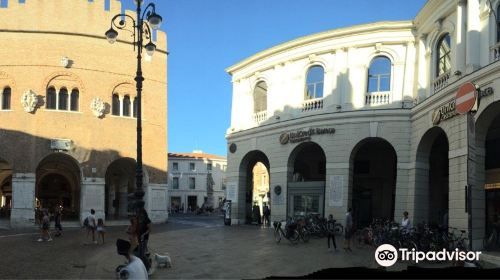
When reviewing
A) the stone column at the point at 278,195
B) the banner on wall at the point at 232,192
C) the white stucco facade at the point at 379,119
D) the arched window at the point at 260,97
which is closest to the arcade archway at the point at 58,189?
the banner on wall at the point at 232,192

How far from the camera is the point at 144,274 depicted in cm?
611

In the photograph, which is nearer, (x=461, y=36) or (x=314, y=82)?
(x=461, y=36)

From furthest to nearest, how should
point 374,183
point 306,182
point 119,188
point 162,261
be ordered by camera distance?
point 119,188, point 374,183, point 306,182, point 162,261

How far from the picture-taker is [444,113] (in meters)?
19.2

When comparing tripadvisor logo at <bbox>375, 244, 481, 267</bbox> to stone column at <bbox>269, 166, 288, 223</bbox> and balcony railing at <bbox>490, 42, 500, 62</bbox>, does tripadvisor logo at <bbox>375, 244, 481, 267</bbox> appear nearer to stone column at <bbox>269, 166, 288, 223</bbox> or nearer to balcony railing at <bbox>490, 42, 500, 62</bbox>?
balcony railing at <bbox>490, 42, 500, 62</bbox>

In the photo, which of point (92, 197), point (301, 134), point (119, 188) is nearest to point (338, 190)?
point (301, 134)

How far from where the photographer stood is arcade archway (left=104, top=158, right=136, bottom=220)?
41000 millimetres

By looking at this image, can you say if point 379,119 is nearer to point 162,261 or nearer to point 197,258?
point 197,258

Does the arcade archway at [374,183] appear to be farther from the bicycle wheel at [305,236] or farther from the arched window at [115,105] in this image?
the arched window at [115,105]

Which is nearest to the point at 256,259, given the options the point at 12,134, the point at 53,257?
the point at 53,257

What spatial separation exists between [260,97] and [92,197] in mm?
13369

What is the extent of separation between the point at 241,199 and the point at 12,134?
15.4 m

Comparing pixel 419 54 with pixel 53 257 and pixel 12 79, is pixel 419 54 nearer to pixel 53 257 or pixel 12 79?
pixel 53 257

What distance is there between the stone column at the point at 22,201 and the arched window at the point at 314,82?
18793 millimetres
